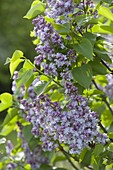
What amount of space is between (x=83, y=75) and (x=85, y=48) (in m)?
0.13

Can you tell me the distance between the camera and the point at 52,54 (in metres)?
2.11

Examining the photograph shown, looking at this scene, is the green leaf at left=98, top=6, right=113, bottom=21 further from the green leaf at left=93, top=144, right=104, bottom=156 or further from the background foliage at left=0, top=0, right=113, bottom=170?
the green leaf at left=93, top=144, right=104, bottom=156

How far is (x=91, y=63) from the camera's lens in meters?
2.25

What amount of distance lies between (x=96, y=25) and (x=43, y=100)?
0.42 meters

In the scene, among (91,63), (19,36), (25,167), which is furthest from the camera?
(19,36)

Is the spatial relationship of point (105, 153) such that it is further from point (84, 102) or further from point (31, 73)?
point (31, 73)

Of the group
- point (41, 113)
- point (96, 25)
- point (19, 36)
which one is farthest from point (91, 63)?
point (19, 36)

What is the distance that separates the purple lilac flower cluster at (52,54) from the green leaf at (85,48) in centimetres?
7

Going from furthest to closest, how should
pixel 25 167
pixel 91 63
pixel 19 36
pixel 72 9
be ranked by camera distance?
pixel 19 36 < pixel 25 167 < pixel 91 63 < pixel 72 9

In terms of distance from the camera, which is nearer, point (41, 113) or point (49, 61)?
point (49, 61)

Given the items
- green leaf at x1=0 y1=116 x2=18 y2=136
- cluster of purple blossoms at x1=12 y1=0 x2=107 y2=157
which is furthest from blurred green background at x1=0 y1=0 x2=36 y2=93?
cluster of purple blossoms at x1=12 y1=0 x2=107 y2=157

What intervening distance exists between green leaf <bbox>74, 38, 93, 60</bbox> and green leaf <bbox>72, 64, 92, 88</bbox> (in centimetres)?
10

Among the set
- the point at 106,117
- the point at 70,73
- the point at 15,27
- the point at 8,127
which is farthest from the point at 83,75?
the point at 15,27

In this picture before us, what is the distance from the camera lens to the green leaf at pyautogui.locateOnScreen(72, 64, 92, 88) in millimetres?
2074
